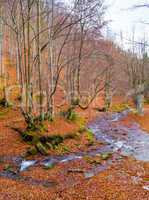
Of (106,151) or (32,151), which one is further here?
(106,151)

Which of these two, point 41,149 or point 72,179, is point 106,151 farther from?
point 72,179

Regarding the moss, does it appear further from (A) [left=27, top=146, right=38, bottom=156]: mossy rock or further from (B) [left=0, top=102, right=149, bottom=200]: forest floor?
(A) [left=27, top=146, right=38, bottom=156]: mossy rock

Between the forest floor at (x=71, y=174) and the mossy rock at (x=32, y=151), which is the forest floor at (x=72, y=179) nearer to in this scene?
the forest floor at (x=71, y=174)

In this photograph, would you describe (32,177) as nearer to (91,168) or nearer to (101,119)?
(91,168)

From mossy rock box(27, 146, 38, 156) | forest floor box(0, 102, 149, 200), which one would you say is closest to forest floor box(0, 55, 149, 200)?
forest floor box(0, 102, 149, 200)

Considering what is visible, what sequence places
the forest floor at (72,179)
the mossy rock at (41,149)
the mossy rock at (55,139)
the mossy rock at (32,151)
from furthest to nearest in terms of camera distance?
1. the mossy rock at (55,139)
2. the mossy rock at (41,149)
3. the mossy rock at (32,151)
4. the forest floor at (72,179)

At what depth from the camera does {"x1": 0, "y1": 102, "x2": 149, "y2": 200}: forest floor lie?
8453 mm

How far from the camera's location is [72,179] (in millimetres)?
10047

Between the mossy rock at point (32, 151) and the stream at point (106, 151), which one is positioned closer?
the stream at point (106, 151)

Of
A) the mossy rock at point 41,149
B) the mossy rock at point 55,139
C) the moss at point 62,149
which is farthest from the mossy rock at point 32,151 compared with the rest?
the mossy rock at point 55,139

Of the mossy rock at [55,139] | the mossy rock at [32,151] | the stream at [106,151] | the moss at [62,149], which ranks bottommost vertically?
the stream at [106,151]

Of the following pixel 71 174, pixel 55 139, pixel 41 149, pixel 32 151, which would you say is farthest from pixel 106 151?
pixel 71 174

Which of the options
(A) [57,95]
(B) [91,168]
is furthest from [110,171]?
(A) [57,95]

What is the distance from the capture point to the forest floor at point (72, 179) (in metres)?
8.45
